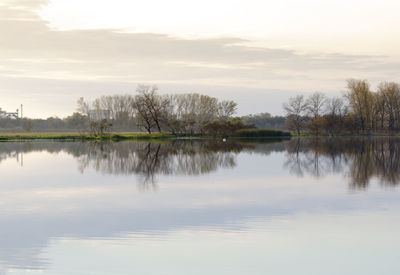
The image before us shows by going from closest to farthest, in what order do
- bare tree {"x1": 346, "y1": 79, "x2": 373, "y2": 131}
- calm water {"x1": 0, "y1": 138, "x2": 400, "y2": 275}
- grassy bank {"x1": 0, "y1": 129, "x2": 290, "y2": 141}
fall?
calm water {"x1": 0, "y1": 138, "x2": 400, "y2": 275}
grassy bank {"x1": 0, "y1": 129, "x2": 290, "y2": 141}
bare tree {"x1": 346, "y1": 79, "x2": 373, "y2": 131}

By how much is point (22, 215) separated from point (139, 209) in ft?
8.43

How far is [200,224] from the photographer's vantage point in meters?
9.02

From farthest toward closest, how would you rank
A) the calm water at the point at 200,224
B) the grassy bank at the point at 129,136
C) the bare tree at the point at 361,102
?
the bare tree at the point at 361,102, the grassy bank at the point at 129,136, the calm water at the point at 200,224

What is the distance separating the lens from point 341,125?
78062 millimetres

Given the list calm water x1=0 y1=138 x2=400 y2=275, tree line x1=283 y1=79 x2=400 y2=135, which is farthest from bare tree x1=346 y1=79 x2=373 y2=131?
calm water x1=0 y1=138 x2=400 y2=275

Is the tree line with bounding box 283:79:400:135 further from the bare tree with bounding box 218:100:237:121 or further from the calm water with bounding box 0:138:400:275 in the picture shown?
the calm water with bounding box 0:138:400:275

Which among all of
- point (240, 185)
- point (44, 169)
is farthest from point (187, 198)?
point (44, 169)

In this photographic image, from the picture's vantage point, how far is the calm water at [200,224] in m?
6.67

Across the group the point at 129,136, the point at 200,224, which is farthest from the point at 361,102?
the point at 200,224

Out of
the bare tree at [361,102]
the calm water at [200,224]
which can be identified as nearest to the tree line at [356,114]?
the bare tree at [361,102]

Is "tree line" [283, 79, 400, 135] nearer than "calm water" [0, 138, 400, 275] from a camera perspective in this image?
No

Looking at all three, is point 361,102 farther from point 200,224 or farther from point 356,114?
point 200,224

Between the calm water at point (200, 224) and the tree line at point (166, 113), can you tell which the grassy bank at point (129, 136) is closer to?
the tree line at point (166, 113)

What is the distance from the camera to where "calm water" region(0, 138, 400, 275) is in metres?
6.67
